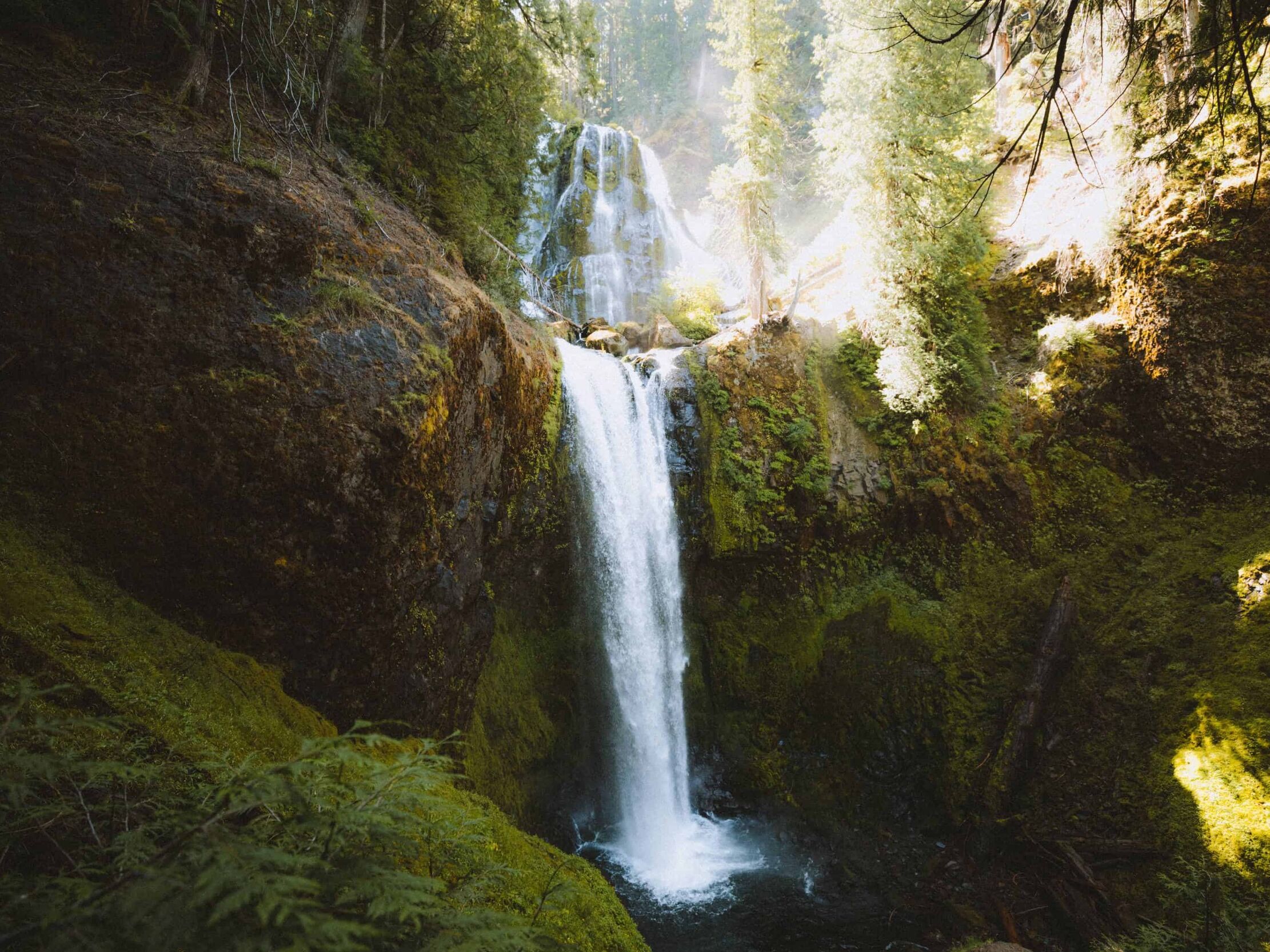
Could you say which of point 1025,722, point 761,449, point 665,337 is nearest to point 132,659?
point 761,449

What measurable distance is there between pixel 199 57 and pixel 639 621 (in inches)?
329

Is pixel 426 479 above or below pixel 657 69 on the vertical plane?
below

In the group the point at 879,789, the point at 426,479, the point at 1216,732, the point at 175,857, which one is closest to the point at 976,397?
the point at 1216,732

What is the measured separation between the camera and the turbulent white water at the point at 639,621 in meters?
8.34

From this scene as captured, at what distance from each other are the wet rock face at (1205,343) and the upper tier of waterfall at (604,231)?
41.6 ft

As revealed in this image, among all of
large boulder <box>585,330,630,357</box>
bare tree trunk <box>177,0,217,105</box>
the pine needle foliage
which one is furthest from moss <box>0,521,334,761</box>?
large boulder <box>585,330,630,357</box>

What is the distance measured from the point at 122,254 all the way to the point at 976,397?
1128 cm

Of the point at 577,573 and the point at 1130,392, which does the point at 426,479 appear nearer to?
the point at 577,573

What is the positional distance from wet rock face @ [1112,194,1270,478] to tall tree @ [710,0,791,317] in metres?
6.22

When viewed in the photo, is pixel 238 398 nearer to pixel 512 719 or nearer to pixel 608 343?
pixel 512 719

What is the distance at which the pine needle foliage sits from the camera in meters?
1.36

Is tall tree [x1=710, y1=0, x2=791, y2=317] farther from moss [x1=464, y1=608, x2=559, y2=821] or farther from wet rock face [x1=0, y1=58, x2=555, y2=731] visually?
wet rock face [x1=0, y1=58, x2=555, y2=731]

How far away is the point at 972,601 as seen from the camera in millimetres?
8859

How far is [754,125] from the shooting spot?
12078 mm
